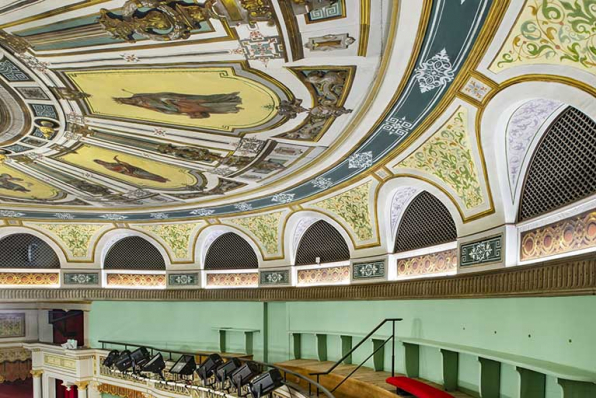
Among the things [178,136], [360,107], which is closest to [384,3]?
[360,107]

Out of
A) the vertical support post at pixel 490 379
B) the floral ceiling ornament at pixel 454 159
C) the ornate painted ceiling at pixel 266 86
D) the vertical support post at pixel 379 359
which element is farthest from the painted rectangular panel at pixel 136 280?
the vertical support post at pixel 490 379

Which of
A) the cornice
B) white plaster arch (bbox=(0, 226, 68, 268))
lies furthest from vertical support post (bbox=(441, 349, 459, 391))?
white plaster arch (bbox=(0, 226, 68, 268))

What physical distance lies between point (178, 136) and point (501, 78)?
4.75 meters

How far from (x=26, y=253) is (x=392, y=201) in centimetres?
1168

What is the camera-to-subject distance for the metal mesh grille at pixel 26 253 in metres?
15.3

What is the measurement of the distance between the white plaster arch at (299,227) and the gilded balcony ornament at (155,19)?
766 centimetres

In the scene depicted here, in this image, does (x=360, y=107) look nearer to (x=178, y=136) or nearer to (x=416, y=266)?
(x=178, y=136)

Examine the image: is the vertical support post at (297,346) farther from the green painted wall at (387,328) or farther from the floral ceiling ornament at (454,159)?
the floral ceiling ornament at (454,159)

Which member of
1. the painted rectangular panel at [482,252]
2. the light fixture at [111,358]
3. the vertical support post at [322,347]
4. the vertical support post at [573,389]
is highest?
the painted rectangular panel at [482,252]

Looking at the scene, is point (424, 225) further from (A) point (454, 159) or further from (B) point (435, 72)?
(B) point (435, 72)

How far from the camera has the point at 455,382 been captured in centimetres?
824

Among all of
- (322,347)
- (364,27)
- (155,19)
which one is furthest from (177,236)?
(364,27)

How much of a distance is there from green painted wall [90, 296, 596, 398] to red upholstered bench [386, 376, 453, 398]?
79cm

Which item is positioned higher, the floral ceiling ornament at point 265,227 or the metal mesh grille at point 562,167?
the metal mesh grille at point 562,167
